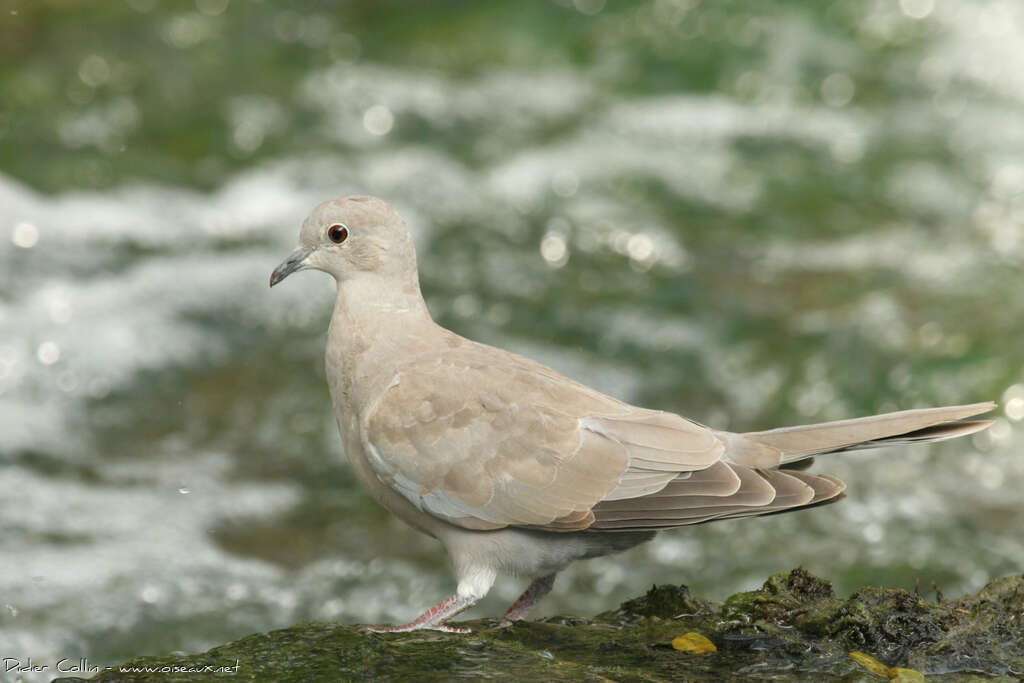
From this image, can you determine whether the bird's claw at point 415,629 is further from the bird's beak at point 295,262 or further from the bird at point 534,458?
the bird's beak at point 295,262

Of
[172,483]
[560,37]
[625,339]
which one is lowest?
[172,483]

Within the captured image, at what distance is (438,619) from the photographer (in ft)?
15.1

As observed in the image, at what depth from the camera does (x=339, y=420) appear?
5074 mm

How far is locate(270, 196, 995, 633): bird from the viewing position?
4492 millimetres

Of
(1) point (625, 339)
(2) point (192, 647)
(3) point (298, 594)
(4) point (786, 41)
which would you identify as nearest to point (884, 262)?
(1) point (625, 339)

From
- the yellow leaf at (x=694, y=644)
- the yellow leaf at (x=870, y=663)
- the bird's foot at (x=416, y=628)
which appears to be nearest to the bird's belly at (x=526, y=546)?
the bird's foot at (x=416, y=628)

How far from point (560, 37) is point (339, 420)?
9.62m

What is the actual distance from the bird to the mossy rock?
11.6 inches

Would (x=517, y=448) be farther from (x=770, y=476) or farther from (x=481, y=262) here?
(x=481, y=262)

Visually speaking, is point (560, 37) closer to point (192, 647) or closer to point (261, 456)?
point (261, 456)

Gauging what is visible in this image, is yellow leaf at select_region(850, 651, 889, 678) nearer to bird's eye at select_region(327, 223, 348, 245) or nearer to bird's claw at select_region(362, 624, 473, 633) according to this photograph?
bird's claw at select_region(362, 624, 473, 633)

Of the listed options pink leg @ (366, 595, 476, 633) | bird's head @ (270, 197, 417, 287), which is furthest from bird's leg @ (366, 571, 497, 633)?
bird's head @ (270, 197, 417, 287)

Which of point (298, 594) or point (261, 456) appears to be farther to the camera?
point (261, 456)

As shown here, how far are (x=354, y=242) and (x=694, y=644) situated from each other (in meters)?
2.08
